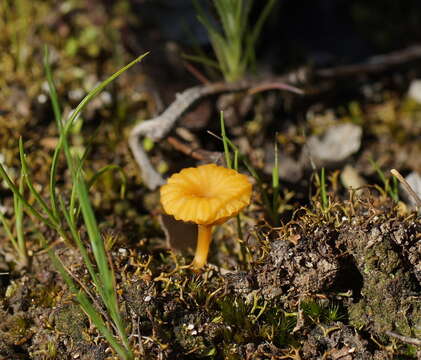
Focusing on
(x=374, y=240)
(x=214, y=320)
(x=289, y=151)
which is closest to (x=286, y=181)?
(x=289, y=151)

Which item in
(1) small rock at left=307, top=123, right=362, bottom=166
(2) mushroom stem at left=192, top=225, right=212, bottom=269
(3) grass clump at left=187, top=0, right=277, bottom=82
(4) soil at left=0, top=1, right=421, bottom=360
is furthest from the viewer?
(1) small rock at left=307, top=123, right=362, bottom=166

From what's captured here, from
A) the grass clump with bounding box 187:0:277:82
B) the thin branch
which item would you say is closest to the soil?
the thin branch

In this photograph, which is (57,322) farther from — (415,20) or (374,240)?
(415,20)

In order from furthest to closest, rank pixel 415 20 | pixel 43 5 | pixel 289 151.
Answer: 1. pixel 415 20
2. pixel 43 5
3. pixel 289 151

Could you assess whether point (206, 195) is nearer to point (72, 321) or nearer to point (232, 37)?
point (72, 321)

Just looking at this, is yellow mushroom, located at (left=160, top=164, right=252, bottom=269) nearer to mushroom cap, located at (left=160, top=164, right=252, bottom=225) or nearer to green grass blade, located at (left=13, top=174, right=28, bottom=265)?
mushroom cap, located at (left=160, top=164, right=252, bottom=225)

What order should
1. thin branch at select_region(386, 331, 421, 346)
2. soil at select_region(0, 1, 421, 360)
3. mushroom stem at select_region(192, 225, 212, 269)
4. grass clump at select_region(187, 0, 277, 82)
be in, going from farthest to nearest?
grass clump at select_region(187, 0, 277, 82), mushroom stem at select_region(192, 225, 212, 269), soil at select_region(0, 1, 421, 360), thin branch at select_region(386, 331, 421, 346)

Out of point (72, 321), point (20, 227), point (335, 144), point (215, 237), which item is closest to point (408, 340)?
point (215, 237)

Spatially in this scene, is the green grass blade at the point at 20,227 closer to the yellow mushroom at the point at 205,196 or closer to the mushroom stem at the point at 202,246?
the yellow mushroom at the point at 205,196
